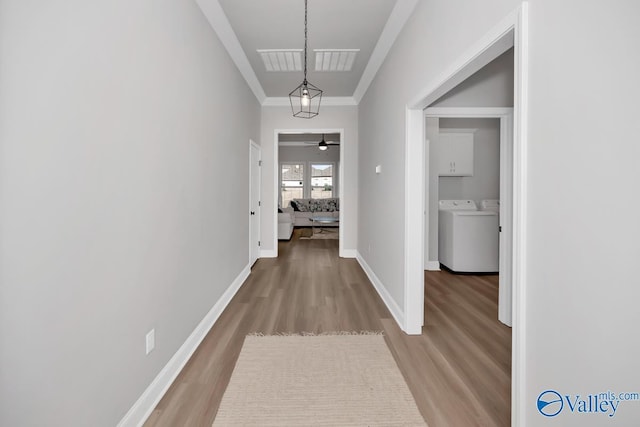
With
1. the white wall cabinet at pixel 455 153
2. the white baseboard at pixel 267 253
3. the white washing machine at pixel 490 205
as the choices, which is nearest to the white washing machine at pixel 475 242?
the white washing machine at pixel 490 205

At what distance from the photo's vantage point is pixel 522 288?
125 cm

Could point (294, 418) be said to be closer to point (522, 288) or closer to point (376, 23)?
point (522, 288)

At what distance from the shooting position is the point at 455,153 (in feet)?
17.5

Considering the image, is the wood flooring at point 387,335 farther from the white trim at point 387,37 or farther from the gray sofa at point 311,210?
the gray sofa at point 311,210

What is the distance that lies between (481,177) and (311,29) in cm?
411

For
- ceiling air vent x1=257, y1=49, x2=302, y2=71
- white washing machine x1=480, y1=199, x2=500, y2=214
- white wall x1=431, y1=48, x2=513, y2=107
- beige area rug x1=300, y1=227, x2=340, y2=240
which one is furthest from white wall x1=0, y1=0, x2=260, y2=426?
beige area rug x1=300, y1=227, x2=340, y2=240

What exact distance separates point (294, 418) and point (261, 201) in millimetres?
4213

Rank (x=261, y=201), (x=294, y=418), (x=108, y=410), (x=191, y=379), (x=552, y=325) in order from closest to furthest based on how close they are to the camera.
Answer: (x=552, y=325)
(x=108, y=410)
(x=294, y=418)
(x=191, y=379)
(x=261, y=201)

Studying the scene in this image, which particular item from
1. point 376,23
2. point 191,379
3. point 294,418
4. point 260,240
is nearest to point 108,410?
point 191,379

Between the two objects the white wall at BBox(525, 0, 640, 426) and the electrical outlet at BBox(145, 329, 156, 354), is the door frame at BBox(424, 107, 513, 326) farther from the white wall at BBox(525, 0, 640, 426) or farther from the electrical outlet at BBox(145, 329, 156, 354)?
the electrical outlet at BBox(145, 329, 156, 354)

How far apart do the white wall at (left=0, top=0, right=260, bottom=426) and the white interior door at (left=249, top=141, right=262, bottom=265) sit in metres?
2.46

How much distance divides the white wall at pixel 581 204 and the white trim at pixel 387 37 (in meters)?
1.40

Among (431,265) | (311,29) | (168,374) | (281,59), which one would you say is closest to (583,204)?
(168,374)

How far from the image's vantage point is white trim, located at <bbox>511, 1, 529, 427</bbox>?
1.21m
